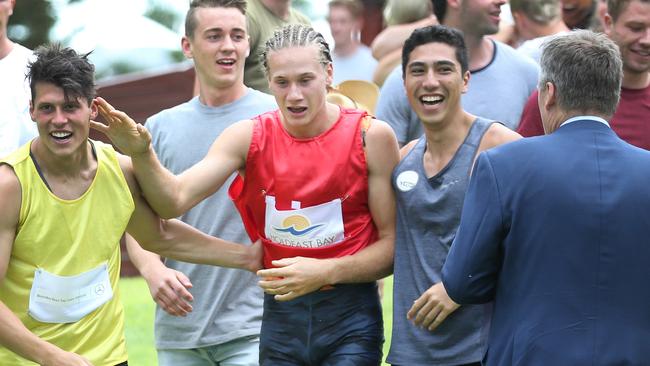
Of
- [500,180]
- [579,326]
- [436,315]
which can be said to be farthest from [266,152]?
[579,326]

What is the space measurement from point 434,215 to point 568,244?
1032 mm

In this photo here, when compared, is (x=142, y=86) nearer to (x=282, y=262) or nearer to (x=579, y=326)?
Answer: (x=282, y=262)

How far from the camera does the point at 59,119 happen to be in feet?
15.6

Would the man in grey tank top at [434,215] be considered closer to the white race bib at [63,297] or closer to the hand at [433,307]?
the hand at [433,307]

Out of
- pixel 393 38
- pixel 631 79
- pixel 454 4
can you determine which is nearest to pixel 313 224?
pixel 631 79

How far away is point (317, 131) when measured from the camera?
201 inches

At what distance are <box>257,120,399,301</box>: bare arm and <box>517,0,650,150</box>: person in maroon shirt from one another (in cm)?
66

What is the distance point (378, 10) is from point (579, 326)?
10781mm

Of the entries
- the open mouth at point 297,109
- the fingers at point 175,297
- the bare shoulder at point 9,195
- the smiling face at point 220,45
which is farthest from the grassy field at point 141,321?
the bare shoulder at point 9,195

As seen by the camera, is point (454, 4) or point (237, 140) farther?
point (454, 4)

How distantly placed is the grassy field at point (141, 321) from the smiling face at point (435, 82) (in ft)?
11.2

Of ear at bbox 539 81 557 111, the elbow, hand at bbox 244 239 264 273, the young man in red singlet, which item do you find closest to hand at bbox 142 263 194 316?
hand at bbox 244 239 264 273

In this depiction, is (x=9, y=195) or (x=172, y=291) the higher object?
(x=9, y=195)

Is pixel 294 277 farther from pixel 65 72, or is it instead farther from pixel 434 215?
pixel 65 72
